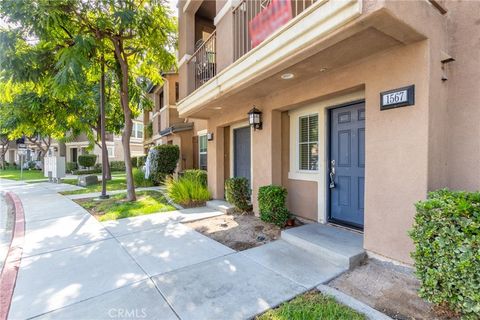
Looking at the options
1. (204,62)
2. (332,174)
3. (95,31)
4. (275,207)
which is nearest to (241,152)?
(204,62)

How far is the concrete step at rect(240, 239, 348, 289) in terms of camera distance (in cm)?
336

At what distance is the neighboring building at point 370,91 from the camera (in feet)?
10.4

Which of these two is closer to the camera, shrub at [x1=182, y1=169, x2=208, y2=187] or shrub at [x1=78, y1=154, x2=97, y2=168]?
shrub at [x1=182, y1=169, x2=208, y2=187]

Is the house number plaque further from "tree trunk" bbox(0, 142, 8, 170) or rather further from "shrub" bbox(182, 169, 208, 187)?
"tree trunk" bbox(0, 142, 8, 170)

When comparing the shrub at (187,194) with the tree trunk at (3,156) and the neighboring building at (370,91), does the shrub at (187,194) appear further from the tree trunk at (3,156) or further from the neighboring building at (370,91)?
the tree trunk at (3,156)

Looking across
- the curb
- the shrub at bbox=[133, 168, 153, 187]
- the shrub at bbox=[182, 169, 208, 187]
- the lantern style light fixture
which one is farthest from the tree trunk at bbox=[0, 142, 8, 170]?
the curb

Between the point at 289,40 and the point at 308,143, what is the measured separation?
104 inches

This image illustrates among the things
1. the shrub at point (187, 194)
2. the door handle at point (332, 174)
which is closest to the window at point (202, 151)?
the shrub at point (187, 194)

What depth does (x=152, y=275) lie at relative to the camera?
342 centimetres

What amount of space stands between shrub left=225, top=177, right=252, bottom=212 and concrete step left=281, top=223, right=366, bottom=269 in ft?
6.54

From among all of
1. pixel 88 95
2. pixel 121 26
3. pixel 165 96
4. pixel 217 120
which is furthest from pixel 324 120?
pixel 88 95

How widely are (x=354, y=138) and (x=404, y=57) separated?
165 centimetres

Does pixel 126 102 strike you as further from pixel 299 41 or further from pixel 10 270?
pixel 299 41

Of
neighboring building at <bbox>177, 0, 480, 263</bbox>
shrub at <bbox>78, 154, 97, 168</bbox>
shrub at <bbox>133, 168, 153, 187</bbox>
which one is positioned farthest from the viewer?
shrub at <bbox>78, 154, 97, 168</bbox>
